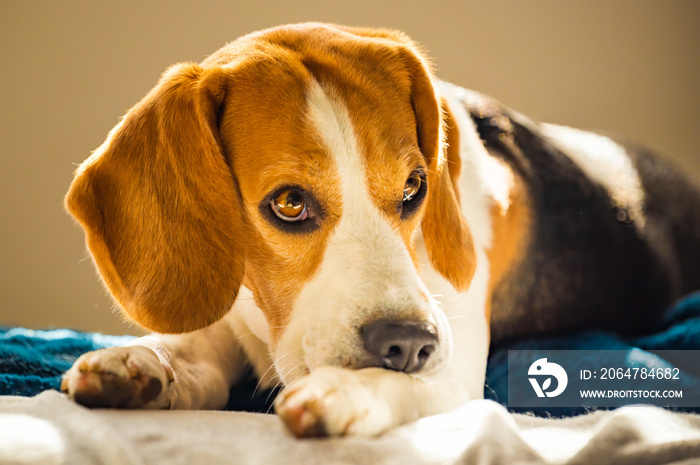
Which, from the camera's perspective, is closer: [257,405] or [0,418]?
[0,418]

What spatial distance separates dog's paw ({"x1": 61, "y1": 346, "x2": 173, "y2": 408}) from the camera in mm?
1290

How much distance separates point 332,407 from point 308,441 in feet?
0.22

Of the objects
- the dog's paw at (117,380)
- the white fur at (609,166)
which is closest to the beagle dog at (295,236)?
the dog's paw at (117,380)

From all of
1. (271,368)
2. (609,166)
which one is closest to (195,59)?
(609,166)

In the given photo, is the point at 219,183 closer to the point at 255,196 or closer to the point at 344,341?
the point at 255,196

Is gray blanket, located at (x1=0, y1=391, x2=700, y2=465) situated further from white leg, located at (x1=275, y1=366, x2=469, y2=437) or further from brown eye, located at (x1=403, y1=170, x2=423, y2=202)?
brown eye, located at (x1=403, y1=170, x2=423, y2=202)

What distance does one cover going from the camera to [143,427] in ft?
3.81

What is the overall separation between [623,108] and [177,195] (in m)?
3.46

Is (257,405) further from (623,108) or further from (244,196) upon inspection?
(623,108)

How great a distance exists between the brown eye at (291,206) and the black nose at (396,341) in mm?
349

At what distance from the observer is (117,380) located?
132cm

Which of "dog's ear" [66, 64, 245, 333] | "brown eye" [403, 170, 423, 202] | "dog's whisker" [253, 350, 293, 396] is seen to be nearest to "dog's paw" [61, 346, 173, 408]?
"dog's ear" [66, 64, 245, 333]

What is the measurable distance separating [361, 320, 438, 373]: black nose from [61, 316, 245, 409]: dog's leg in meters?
0.47

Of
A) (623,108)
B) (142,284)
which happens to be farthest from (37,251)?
(623,108)
